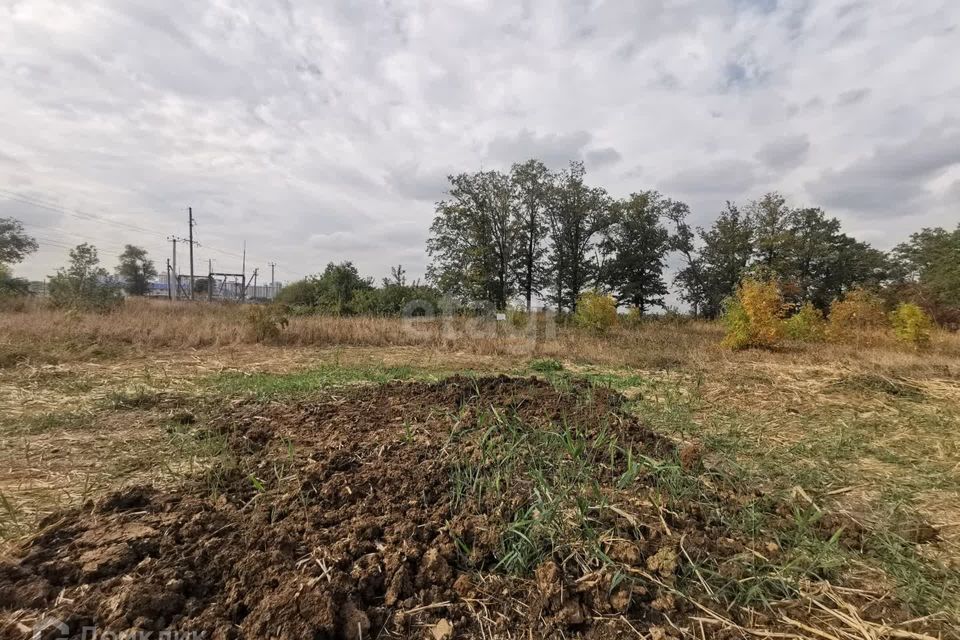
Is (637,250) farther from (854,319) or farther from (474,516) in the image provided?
(474,516)

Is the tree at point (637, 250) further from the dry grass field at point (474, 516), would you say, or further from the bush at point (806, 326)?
the dry grass field at point (474, 516)

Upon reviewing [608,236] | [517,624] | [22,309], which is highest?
[608,236]

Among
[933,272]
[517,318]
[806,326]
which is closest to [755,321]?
[806,326]

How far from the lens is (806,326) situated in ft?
48.7

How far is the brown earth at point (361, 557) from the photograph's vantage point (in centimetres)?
137

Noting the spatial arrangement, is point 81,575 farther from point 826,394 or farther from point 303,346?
point 303,346

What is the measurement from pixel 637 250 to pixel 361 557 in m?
33.7

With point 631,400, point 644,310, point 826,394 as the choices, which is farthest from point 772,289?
point 644,310

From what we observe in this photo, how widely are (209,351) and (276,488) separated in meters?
8.34

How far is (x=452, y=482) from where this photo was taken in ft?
7.54

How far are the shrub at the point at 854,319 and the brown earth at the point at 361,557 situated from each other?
16.8 meters

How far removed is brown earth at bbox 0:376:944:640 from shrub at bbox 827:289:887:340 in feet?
55.0

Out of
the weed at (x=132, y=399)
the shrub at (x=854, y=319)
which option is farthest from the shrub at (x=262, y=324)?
the shrub at (x=854, y=319)

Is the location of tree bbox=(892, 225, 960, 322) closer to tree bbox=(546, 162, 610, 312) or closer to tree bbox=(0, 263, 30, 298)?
tree bbox=(546, 162, 610, 312)
